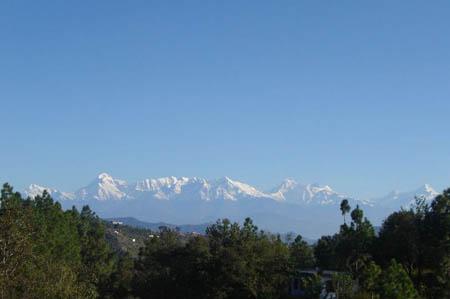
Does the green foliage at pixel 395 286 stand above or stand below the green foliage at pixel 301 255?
below

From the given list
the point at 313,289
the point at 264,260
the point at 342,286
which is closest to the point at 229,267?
the point at 264,260

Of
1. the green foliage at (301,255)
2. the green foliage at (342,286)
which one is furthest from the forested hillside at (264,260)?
the green foliage at (301,255)

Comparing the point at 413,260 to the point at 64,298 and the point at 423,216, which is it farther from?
the point at 64,298

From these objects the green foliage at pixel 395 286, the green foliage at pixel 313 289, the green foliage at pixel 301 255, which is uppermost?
the green foliage at pixel 301 255

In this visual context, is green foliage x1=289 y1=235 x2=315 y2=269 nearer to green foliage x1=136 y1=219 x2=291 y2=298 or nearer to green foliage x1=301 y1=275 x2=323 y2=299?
green foliage x1=136 y1=219 x2=291 y2=298

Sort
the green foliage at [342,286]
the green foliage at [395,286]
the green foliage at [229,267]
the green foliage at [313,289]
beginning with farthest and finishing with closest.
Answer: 1. the green foliage at [229,267]
2. the green foliage at [313,289]
3. the green foliage at [342,286]
4. the green foliage at [395,286]

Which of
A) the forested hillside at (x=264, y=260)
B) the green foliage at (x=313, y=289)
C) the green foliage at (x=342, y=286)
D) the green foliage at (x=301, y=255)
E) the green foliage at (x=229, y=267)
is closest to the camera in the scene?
the green foliage at (x=342, y=286)

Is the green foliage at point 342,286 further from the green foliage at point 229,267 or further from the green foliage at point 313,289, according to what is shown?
the green foliage at point 229,267

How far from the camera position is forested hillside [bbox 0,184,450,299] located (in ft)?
Answer: 127

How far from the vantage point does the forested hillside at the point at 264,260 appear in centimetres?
3856

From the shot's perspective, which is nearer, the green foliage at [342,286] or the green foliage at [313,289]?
the green foliage at [342,286]

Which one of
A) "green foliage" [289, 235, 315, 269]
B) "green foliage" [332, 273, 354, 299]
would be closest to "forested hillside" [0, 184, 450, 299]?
"green foliage" [332, 273, 354, 299]

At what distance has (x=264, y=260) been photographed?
5084 cm

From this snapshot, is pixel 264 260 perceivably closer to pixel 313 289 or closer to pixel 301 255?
pixel 313 289
